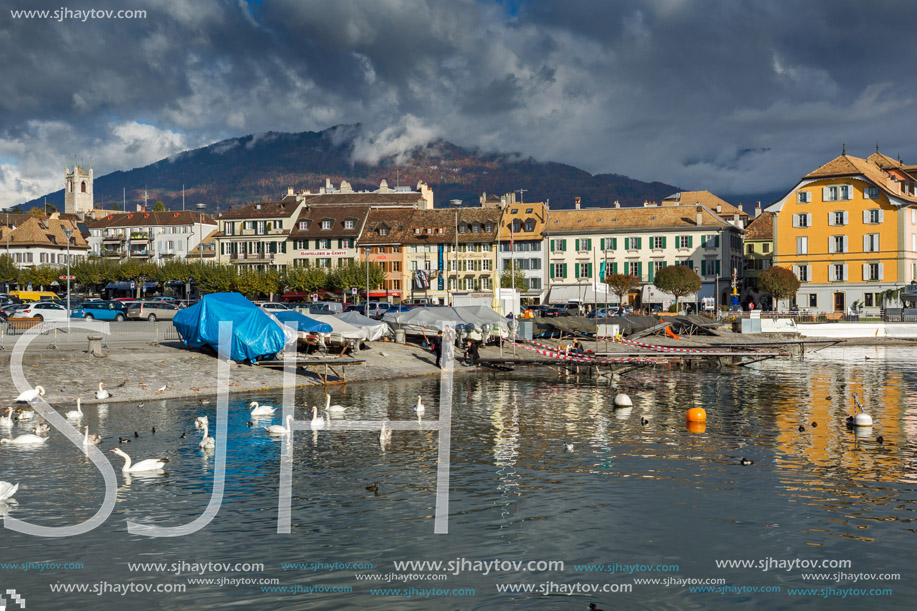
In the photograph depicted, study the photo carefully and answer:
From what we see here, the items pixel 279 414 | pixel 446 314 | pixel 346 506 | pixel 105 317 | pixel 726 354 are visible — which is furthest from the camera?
pixel 105 317

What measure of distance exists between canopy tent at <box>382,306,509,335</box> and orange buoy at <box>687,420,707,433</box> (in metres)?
24.9

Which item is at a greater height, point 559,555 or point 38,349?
point 38,349

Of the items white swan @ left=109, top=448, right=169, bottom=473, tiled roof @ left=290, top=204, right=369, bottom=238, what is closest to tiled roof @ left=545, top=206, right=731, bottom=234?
tiled roof @ left=290, top=204, right=369, bottom=238

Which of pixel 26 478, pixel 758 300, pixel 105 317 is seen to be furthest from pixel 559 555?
pixel 758 300

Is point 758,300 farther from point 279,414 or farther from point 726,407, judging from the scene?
point 279,414

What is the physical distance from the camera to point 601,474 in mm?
20531

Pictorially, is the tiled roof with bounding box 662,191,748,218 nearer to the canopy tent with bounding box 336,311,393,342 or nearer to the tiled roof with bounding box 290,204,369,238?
the tiled roof with bounding box 290,204,369,238

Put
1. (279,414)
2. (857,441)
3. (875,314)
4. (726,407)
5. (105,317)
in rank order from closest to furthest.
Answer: (857,441)
(279,414)
(726,407)
(105,317)
(875,314)

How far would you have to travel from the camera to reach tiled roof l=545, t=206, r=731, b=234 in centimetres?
10550

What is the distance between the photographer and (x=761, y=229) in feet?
377

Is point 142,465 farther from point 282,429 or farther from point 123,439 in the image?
point 282,429

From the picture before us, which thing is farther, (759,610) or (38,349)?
(38,349)

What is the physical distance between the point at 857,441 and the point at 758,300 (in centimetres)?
8673

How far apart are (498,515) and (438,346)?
3266 cm
